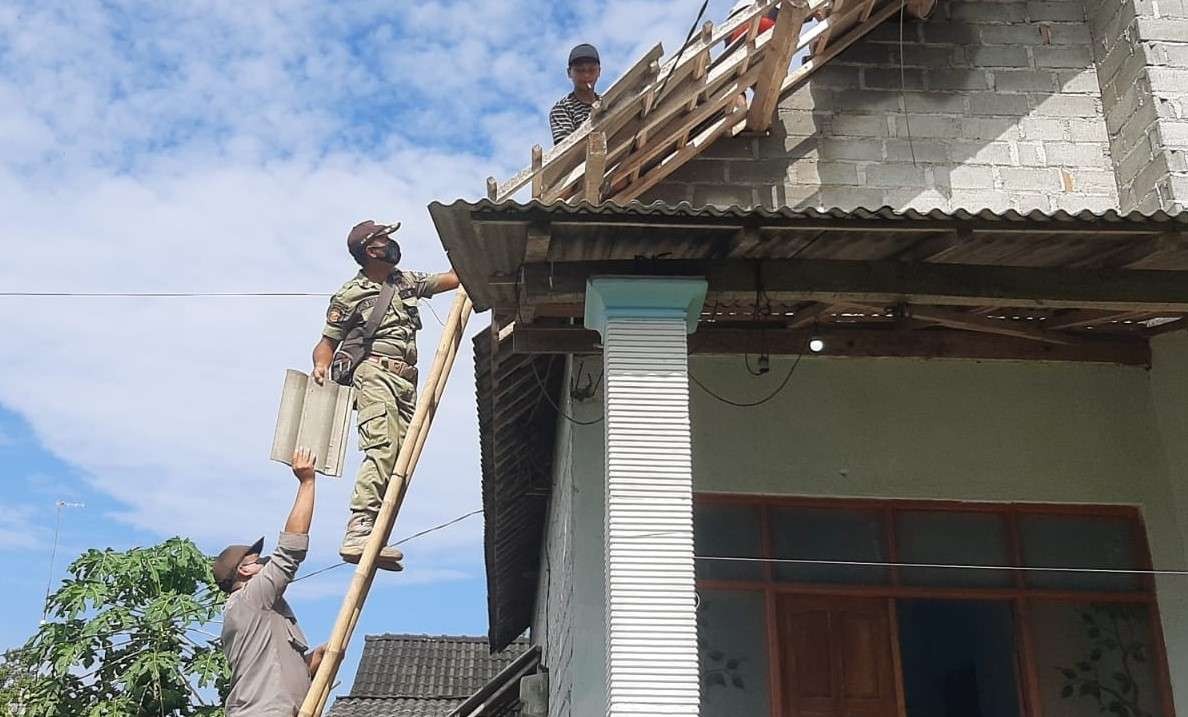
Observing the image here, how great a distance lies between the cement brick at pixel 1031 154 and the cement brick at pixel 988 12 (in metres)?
0.92

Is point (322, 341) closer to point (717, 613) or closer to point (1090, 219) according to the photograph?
point (717, 613)

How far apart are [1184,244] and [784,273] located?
1488mm

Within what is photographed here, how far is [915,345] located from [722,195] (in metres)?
1.61

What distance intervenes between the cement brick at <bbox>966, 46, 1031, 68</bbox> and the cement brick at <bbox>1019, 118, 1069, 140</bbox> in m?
0.43

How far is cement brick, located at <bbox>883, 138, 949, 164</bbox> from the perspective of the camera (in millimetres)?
7316

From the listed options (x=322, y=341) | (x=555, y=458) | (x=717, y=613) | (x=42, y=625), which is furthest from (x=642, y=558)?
(x=42, y=625)

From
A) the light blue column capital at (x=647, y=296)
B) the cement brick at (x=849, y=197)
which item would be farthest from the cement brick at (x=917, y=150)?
the light blue column capital at (x=647, y=296)

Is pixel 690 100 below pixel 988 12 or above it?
below

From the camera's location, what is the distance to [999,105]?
24.5ft

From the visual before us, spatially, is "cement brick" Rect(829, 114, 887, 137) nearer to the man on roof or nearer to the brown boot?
the man on roof

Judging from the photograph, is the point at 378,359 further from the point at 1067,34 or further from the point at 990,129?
the point at 1067,34

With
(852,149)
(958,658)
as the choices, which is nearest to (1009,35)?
(852,149)

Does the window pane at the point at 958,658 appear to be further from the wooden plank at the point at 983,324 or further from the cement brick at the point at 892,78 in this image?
the cement brick at the point at 892,78

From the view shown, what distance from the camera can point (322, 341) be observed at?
19.5ft
